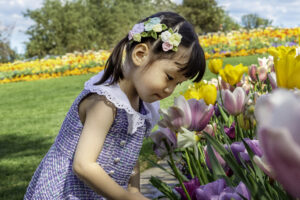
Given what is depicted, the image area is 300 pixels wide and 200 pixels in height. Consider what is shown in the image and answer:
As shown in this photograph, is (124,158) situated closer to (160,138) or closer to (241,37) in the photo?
(160,138)

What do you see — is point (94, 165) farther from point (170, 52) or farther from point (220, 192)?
point (220, 192)

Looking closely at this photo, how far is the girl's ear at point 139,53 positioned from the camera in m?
1.60

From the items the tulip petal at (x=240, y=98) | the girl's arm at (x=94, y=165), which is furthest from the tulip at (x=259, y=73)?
the girl's arm at (x=94, y=165)

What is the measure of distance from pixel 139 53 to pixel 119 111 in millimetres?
280

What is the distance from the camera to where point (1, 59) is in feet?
90.7

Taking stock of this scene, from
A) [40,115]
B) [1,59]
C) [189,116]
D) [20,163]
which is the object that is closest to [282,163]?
[189,116]

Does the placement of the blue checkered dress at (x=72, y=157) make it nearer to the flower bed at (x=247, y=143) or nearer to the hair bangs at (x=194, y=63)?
the hair bangs at (x=194, y=63)

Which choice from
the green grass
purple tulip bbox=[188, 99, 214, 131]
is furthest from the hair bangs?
the green grass

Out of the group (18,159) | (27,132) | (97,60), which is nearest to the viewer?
(18,159)

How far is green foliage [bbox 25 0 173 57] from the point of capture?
25453 millimetres

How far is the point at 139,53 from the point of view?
1.61 metres

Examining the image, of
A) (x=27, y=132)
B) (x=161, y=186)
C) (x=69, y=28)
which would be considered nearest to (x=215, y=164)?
(x=161, y=186)

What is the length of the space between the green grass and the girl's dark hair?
1529 mm

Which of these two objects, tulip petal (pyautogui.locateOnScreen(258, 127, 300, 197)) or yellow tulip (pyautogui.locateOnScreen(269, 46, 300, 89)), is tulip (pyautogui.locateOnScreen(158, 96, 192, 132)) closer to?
yellow tulip (pyautogui.locateOnScreen(269, 46, 300, 89))
